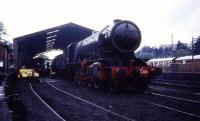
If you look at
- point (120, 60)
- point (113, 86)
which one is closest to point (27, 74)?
point (113, 86)

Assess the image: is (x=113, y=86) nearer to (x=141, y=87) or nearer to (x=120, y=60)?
(x=120, y=60)

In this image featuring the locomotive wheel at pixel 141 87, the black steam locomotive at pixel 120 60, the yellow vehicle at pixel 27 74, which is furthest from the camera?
the yellow vehicle at pixel 27 74

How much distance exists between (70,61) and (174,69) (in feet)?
37.9

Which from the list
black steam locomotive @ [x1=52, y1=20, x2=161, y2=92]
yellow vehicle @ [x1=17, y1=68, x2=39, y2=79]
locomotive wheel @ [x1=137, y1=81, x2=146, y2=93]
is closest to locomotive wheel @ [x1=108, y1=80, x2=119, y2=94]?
black steam locomotive @ [x1=52, y1=20, x2=161, y2=92]

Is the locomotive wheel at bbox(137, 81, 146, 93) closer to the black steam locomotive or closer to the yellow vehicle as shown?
the black steam locomotive

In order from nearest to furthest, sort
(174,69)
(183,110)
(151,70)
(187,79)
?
(183,110) < (151,70) < (187,79) < (174,69)

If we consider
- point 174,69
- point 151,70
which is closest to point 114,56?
point 151,70

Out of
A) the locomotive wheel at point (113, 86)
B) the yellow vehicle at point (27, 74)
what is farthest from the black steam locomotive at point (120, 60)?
the yellow vehicle at point (27, 74)

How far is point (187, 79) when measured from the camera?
23391 millimetres

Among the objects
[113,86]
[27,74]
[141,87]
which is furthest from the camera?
[27,74]

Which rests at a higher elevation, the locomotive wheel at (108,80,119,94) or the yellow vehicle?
the yellow vehicle

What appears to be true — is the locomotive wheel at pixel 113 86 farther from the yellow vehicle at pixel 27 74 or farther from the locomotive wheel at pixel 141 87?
the yellow vehicle at pixel 27 74

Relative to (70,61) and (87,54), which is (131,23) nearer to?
(87,54)

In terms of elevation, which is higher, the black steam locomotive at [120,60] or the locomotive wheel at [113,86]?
the black steam locomotive at [120,60]
